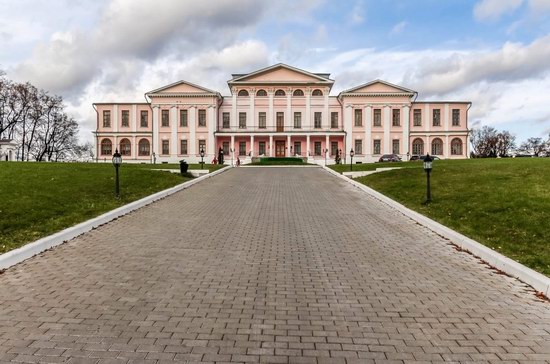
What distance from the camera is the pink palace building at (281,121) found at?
183ft

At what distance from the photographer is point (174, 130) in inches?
2228

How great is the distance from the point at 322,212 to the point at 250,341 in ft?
27.0

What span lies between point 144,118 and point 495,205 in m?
54.0

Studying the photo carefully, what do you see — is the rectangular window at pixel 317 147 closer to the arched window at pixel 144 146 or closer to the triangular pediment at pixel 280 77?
the triangular pediment at pixel 280 77

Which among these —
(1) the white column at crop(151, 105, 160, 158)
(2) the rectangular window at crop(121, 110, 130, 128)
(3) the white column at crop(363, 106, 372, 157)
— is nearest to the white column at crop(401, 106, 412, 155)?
(3) the white column at crop(363, 106, 372, 157)

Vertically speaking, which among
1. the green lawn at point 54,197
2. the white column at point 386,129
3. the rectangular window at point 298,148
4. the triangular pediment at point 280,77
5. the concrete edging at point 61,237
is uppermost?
the triangular pediment at point 280,77

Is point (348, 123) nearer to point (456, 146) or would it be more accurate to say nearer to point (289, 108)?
point (289, 108)

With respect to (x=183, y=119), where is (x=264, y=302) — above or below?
below

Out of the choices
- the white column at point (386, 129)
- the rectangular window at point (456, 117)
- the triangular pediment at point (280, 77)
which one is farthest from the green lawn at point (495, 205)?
the rectangular window at point (456, 117)

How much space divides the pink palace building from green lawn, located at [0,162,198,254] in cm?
3822

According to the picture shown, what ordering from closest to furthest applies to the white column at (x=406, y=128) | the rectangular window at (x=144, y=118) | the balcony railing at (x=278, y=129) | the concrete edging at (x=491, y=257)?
1. the concrete edging at (x=491, y=257)
2. the balcony railing at (x=278, y=129)
3. the white column at (x=406, y=128)
4. the rectangular window at (x=144, y=118)

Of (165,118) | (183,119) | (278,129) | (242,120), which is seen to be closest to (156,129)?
(165,118)

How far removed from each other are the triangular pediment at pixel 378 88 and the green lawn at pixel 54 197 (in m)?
41.9

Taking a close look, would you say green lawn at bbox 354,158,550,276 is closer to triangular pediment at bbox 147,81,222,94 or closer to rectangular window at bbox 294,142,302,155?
rectangular window at bbox 294,142,302,155
